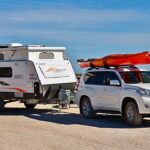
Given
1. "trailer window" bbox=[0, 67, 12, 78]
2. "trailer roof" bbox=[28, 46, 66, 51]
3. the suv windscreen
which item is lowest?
the suv windscreen

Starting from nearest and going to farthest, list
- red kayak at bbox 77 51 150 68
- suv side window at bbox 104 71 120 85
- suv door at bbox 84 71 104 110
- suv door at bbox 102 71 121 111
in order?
suv door at bbox 102 71 121 111 → suv side window at bbox 104 71 120 85 → red kayak at bbox 77 51 150 68 → suv door at bbox 84 71 104 110

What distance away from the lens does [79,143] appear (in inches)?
479

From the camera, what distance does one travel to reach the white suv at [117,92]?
15.6 meters

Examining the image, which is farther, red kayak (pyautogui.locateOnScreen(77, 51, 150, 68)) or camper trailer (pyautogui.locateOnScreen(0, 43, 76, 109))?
camper trailer (pyautogui.locateOnScreen(0, 43, 76, 109))

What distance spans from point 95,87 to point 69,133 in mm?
4247

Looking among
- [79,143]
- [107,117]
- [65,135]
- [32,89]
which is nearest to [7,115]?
[32,89]

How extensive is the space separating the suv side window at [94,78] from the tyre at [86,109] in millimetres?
691

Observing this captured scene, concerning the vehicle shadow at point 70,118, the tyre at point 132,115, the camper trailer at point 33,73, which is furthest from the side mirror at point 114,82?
the camper trailer at point 33,73

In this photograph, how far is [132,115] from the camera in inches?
622

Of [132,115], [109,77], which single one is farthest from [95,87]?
[132,115]

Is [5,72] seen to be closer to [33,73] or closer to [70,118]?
[33,73]

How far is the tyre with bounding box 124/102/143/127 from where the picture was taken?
1560 centimetres

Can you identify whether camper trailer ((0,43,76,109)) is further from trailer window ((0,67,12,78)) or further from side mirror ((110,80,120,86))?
side mirror ((110,80,120,86))

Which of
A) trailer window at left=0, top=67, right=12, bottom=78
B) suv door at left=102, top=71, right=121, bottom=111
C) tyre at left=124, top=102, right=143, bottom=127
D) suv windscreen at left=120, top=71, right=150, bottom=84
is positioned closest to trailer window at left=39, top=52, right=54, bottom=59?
trailer window at left=0, top=67, right=12, bottom=78
